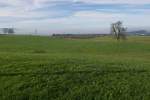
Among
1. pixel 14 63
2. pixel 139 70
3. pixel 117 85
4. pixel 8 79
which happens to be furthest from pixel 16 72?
pixel 139 70

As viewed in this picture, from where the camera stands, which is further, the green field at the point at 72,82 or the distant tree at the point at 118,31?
the distant tree at the point at 118,31

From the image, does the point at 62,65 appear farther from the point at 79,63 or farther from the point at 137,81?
the point at 137,81

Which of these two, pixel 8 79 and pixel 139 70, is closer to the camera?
pixel 8 79

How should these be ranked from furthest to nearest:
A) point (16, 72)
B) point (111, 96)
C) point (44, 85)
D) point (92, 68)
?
1. point (92, 68)
2. point (16, 72)
3. point (44, 85)
4. point (111, 96)

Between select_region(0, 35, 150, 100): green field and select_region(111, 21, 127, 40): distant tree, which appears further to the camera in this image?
select_region(111, 21, 127, 40): distant tree

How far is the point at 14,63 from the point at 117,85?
5.49m

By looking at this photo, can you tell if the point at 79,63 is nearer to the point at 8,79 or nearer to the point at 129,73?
the point at 129,73

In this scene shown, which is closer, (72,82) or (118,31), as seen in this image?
(72,82)

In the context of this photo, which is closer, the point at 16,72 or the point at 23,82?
the point at 23,82

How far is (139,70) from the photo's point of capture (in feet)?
49.6

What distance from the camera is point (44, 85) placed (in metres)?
12.8

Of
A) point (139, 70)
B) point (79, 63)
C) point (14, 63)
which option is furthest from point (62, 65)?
point (139, 70)

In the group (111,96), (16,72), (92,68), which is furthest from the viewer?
(92,68)

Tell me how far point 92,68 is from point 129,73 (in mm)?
1648
